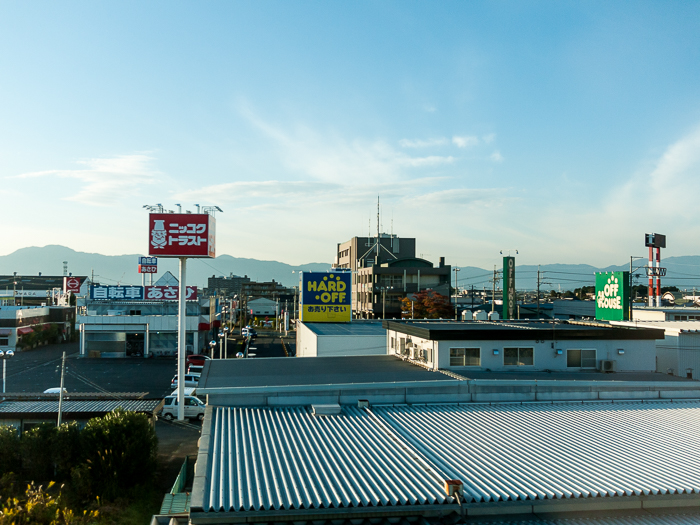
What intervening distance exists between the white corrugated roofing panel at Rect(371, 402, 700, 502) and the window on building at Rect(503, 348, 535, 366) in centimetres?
498

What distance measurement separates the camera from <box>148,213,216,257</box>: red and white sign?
28.4m

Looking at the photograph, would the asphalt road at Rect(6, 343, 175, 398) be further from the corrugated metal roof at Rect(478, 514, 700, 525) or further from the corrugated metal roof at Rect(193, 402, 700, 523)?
the corrugated metal roof at Rect(478, 514, 700, 525)

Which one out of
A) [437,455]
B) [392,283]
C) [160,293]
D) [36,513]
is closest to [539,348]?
[437,455]

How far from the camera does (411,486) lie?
8.54 m

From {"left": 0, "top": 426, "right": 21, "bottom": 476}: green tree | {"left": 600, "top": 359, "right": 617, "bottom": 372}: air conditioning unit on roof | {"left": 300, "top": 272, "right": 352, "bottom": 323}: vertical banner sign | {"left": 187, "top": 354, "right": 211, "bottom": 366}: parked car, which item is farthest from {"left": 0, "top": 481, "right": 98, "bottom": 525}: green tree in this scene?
{"left": 187, "top": 354, "right": 211, "bottom": 366}: parked car

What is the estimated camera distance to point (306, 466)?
9.46m

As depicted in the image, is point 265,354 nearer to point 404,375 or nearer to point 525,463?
point 404,375

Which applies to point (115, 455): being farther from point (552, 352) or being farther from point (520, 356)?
point (552, 352)

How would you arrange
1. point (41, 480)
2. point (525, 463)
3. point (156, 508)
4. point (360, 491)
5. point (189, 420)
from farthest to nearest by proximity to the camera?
point (189, 420)
point (41, 480)
point (156, 508)
point (525, 463)
point (360, 491)

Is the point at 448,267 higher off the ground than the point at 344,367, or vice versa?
the point at 448,267

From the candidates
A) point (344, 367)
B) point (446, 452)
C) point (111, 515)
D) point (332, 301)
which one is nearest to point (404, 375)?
point (344, 367)

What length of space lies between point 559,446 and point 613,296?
79.4ft

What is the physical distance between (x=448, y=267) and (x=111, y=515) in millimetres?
65311

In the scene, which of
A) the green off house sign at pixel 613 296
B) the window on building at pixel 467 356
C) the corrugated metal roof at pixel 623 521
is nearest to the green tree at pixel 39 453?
the window on building at pixel 467 356
